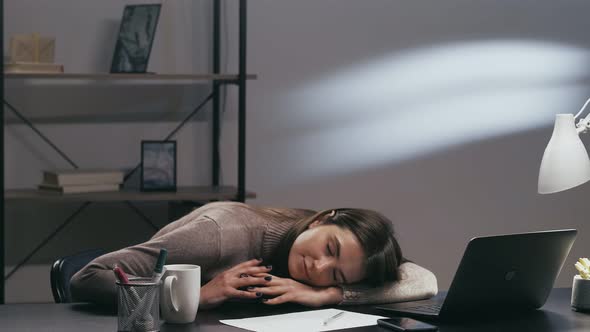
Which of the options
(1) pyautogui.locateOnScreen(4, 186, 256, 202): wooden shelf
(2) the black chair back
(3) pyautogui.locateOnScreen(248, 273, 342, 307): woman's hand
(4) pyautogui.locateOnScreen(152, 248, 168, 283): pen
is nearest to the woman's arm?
(3) pyautogui.locateOnScreen(248, 273, 342, 307): woman's hand

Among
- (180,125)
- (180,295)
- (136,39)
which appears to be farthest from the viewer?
(180,125)

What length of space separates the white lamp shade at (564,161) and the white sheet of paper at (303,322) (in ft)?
1.69

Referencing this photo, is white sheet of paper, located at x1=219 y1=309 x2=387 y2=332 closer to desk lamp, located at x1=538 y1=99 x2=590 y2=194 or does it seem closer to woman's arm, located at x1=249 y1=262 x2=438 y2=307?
woman's arm, located at x1=249 y1=262 x2=438 y2=307

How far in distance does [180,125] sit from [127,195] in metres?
0.47

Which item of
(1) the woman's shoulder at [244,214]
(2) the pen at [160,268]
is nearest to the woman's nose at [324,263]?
(1) the woman's shoulder at [244,214]

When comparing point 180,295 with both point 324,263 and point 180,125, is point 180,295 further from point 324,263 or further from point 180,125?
point 180,125

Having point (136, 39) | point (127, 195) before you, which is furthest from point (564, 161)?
point (136, 39)

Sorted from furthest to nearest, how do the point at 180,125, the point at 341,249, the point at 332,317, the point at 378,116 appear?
the point at 378,116 < the point at 180,125 < the point at 341,249 < the point at 332,317

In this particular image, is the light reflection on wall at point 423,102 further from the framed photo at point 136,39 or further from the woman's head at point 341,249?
the woman's head at point 341,249

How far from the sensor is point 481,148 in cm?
390

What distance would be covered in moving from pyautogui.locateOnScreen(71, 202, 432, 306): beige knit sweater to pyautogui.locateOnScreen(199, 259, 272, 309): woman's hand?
0.09 metres

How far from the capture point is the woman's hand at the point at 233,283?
1.77 metres

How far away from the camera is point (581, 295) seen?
73.5 inches

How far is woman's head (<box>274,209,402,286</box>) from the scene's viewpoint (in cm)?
183
